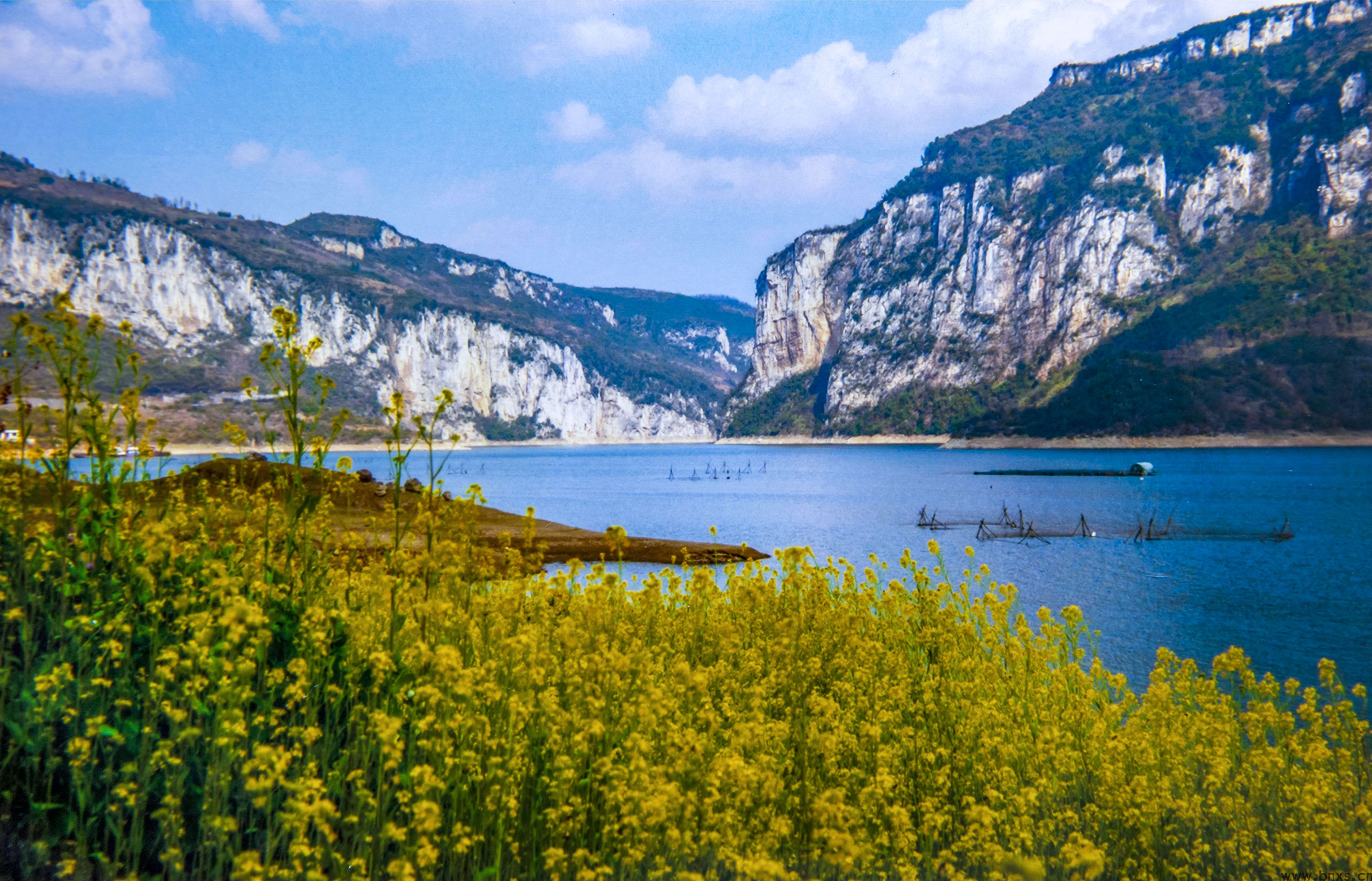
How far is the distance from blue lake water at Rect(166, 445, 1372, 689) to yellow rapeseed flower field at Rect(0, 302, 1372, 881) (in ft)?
38.7

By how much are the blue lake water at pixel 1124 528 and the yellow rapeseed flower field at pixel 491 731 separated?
38.7 ft

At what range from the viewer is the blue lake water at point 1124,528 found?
75.8ft

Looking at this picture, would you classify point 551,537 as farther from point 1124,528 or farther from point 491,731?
point 1124,528

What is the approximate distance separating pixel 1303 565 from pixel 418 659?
141ft

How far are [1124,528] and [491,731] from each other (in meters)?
54.1

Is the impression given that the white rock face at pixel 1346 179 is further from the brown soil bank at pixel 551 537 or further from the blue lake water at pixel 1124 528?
the brown soil bank at pixel 551 537

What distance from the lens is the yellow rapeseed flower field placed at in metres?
4.07

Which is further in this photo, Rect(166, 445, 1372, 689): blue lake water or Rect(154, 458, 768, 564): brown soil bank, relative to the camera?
Rect(154, 458, 768, 564): brown soil bank

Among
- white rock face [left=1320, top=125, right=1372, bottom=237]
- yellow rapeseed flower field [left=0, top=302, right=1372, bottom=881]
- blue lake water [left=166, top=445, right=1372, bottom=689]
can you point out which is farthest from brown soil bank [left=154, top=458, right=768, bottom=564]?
white rock face [left=1320, top=125, right=1372, bottom=237]

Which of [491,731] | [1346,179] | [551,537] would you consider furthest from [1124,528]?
[1346,179]

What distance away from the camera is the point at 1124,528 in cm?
5012

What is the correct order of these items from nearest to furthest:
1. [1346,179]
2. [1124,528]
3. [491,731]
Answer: [491,731], [1124,528], [1346,179]

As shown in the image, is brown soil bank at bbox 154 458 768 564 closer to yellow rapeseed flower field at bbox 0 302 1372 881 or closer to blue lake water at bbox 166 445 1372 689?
blue lake water at bbox 166 445 1372 689

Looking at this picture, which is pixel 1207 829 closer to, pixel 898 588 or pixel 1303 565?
pixel 898 588
